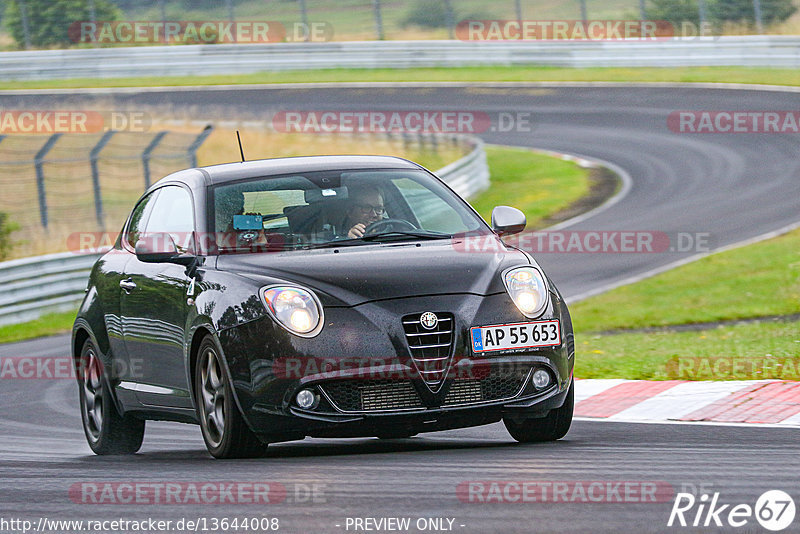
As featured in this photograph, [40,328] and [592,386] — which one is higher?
Result: [592,386]

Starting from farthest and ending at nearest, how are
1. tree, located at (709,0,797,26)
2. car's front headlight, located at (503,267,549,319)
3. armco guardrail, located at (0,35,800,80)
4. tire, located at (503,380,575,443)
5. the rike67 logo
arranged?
armco guardrail, located at (0,35,800,80) < tree, located at (709,0,797,26) < tire, located at (503,380,575,443) < car's front headlight, located at (503,267,549,319) < the rike67 logo

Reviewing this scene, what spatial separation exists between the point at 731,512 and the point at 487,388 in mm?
2080

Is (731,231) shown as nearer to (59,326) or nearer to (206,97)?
(59,326)

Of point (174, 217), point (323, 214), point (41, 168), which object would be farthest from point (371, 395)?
point (41, 168)

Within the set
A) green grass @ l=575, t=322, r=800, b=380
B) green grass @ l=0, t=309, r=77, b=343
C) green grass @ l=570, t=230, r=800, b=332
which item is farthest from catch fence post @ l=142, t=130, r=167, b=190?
green grass @ l=575, t=322, r=800, b=380

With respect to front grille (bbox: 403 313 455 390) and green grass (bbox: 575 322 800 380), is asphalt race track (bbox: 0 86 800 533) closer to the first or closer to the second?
front grille (bbox: 403 313 455 390)

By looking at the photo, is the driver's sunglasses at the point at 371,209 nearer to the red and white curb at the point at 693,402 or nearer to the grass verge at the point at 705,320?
the red and white curb at the point at 693,402

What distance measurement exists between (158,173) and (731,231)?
954 centimetres

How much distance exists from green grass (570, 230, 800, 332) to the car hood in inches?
313

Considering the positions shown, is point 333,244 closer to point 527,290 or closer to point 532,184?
point 527,290

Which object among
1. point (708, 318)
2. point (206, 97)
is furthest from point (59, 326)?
point (206, 97)

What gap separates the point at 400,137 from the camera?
28.9 m

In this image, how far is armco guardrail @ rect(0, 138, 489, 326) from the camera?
18219 mm

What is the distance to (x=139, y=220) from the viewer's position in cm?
875
